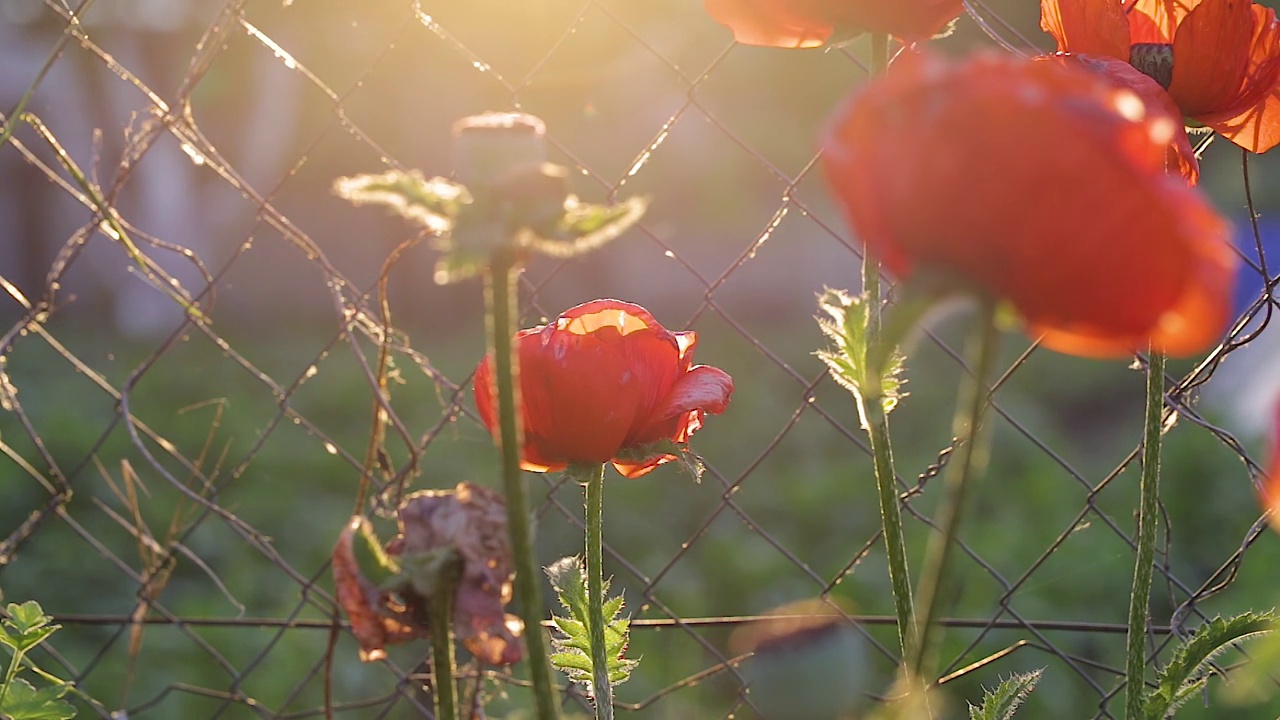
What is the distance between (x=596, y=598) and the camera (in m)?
0.63

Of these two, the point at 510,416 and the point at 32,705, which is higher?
the point at 510,416

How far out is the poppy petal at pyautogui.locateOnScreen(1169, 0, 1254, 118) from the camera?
0.70 metres

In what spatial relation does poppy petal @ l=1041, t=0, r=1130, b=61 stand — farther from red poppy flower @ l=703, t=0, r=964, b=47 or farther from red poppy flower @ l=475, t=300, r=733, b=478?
red poppy flower @ l=475, t=300, r=733, b=478

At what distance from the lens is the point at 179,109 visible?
113 centimetres

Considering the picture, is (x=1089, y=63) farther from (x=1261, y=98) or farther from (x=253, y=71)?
(x=253, y=71)

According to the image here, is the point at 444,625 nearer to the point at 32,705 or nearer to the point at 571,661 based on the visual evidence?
the point at 571,661

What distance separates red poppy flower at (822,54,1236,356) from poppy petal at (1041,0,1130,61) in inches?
12.3

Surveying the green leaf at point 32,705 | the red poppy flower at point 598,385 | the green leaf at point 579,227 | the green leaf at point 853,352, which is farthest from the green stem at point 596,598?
the green leaf at point 32,705

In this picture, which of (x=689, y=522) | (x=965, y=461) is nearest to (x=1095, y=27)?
(x=965, y=461)

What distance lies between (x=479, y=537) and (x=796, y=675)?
4.9 inches

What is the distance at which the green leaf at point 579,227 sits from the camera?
0.40 m

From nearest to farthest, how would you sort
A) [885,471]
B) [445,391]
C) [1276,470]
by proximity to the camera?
[1276,470]
[885,471]
[445,391]

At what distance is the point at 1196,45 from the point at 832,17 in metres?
0.24

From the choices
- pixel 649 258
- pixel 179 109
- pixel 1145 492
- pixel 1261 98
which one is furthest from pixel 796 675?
pixel 649 258
